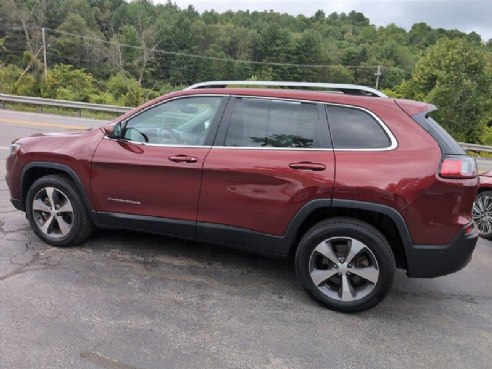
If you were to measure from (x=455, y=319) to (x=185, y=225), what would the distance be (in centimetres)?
235

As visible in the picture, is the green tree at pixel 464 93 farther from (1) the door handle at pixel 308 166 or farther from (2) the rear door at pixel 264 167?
(1) the door handle at pixel 308 166

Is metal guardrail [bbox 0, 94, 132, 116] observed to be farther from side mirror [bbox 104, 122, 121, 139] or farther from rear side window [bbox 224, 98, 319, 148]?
rear side window [bbox 224, 98, 319, 148]

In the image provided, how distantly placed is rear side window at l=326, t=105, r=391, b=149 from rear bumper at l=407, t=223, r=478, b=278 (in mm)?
853

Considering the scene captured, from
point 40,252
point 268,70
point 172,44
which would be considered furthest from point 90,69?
point 40,252

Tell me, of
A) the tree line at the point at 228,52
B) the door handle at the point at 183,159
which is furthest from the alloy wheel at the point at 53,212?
the tree line at the point at 228,52

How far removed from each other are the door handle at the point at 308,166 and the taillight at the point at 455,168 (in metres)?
0.88

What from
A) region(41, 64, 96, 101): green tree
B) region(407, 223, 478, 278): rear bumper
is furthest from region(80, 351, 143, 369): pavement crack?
region(41, 64, 96, 101): green tree

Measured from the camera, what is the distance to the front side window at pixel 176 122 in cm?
398

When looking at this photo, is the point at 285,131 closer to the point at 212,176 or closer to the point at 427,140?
the point at 212,176

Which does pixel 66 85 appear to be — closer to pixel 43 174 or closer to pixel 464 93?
pixel 464 93

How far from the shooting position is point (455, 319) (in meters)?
3.65

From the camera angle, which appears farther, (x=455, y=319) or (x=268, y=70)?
(x=268, y=70)

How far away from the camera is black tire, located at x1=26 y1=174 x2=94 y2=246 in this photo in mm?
4301

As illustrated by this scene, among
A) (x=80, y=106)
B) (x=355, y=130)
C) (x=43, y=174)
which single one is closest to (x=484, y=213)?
(x=355, y=130)
